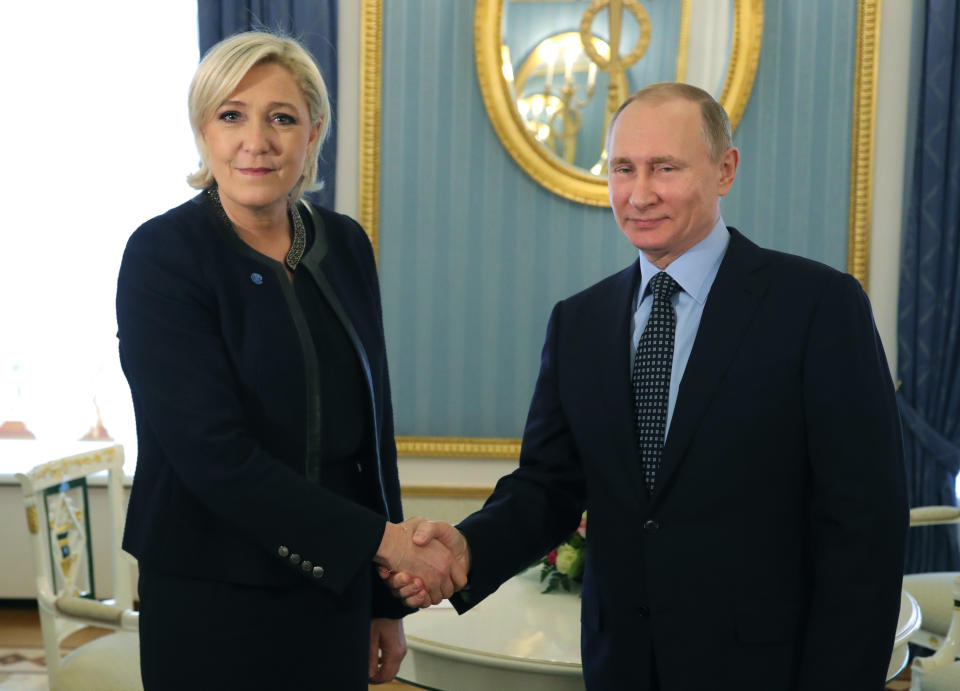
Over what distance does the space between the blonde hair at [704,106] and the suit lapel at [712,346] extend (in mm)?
184

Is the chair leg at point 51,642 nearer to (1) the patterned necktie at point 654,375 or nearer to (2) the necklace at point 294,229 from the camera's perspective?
(2) the necklace at point 294,229

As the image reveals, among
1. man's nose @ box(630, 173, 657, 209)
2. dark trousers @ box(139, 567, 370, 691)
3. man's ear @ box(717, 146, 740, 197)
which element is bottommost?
dark trousers @ box(139, 567, 370, 691)

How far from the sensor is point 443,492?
4.16 meters

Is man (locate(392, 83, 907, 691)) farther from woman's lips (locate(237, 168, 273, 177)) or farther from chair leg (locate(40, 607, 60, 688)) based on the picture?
chair leg (locate(40, 607, 60, 688))

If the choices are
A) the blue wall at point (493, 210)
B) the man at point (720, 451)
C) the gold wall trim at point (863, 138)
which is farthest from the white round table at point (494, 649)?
the gold wall trim at point (863, 138)

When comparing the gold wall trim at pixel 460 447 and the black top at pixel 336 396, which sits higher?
the black top at pixel 336 396

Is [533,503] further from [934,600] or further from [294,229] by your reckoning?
[934,600]

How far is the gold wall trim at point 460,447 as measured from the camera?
4207 mm

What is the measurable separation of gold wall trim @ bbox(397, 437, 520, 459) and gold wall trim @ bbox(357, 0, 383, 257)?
2.66 ft

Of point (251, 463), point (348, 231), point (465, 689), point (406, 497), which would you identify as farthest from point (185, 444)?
point (406, 497)

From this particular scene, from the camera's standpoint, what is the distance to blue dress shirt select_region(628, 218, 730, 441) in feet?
4.97

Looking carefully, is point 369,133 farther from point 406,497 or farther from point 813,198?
point 813,198

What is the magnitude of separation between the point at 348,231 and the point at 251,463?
50 cm

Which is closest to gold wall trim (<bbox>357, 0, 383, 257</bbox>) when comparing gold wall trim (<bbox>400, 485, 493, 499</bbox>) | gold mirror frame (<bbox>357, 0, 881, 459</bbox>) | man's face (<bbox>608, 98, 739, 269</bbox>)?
gold mirror frame (<bbox>357, 0, 881, 459</bbox>)
